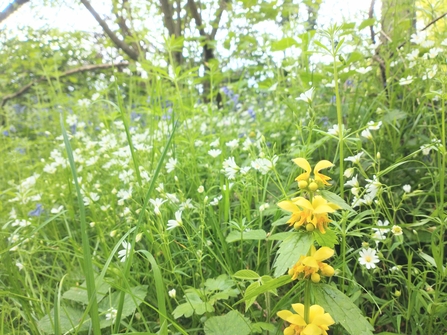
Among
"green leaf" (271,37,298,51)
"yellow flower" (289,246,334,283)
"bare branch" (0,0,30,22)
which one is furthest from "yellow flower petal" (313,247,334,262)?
"bare branch" (0,0,30,22)

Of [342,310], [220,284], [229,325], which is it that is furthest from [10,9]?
[342,310]

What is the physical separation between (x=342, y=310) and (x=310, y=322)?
0.06 m

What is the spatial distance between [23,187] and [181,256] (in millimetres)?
1074

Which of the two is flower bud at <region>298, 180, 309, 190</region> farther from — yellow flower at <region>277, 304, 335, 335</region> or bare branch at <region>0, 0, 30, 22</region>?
bare branch at <region>0, 0, 30, 22</region>

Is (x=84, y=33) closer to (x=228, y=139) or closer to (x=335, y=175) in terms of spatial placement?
(x=228, y=139)

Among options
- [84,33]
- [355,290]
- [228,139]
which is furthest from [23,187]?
[84,33]

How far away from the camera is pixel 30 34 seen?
405cm

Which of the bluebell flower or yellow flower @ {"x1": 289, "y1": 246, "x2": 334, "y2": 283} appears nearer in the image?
yellow flower @ {"x1": 289, "y1": 246, "x2": 334, "y2": 283}

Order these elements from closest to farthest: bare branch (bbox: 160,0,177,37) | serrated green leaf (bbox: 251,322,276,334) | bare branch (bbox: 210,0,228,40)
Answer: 1. serrated green leaf (bbox: 251,322,276,334)
2. bare branch (bbox: 160,0,177,37)
3. bare branch (bbox: 210,0,228,40)

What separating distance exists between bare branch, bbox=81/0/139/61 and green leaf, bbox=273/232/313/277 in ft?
12.0

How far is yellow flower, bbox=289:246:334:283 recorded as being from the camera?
1.87 ft

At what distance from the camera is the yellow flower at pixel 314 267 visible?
0.57 m

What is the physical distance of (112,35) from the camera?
3748 millimetres

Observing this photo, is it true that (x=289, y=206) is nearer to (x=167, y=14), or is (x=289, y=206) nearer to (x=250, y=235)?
(x=250, y=235)
